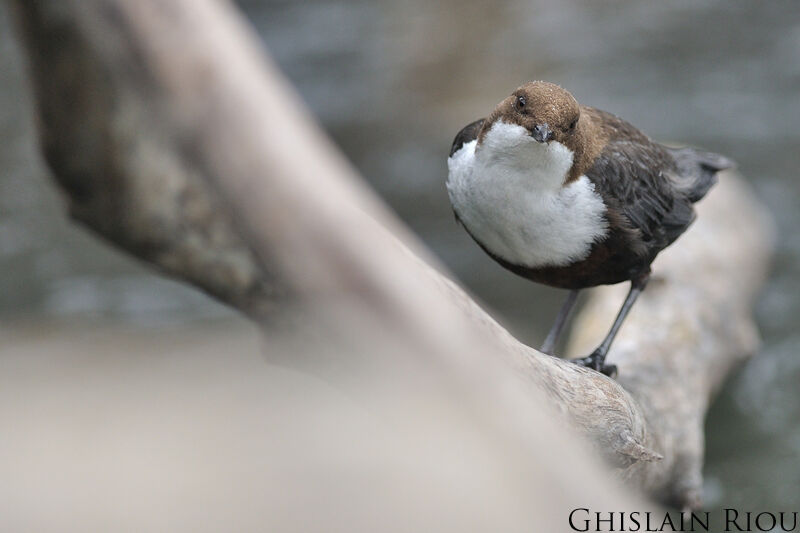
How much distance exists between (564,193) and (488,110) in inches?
203

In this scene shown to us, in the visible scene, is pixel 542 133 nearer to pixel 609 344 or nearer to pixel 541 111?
pixel 541 111

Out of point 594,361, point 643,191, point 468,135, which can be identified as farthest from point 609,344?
point 468,135

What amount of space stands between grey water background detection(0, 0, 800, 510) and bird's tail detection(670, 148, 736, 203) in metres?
1.72

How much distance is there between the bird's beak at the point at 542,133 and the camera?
3031mm

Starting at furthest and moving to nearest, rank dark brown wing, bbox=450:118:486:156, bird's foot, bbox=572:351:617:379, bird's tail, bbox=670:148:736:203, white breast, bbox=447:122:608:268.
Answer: bird's tail, bbox=670:148:736:203 → bird's foot, bbox=572:351:617:379 → dark brown wing, bbox=450:118:486:156 → white breast, bbox=447:122:608:268

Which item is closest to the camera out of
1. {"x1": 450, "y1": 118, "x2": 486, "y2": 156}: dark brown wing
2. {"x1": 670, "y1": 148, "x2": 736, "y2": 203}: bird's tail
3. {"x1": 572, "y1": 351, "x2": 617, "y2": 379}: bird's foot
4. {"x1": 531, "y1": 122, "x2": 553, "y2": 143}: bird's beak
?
{"x1": 531, "y1": 122, "x2": 553, "y2": 143}: bird's beak

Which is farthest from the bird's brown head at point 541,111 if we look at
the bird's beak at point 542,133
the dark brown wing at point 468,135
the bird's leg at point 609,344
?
the bird's leg at point 609,344

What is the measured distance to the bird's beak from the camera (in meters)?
3.03

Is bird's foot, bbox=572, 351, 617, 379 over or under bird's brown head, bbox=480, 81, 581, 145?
under

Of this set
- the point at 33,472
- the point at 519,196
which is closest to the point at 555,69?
the point at 519,196

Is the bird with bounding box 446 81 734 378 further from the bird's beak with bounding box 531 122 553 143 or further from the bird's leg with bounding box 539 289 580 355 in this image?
the bird's leg with bounding box 539 289 580 355

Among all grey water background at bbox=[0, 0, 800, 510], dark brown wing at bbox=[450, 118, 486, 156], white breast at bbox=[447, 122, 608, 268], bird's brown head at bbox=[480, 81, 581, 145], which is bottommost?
white breast at bbox=[447, 122, 608, 268]

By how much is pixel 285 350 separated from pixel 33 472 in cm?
114

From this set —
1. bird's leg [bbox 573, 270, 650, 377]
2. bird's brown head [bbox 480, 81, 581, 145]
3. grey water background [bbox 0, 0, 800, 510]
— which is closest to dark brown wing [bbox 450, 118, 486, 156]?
bird's brown head [bbox 480, 81, 581, 145]
